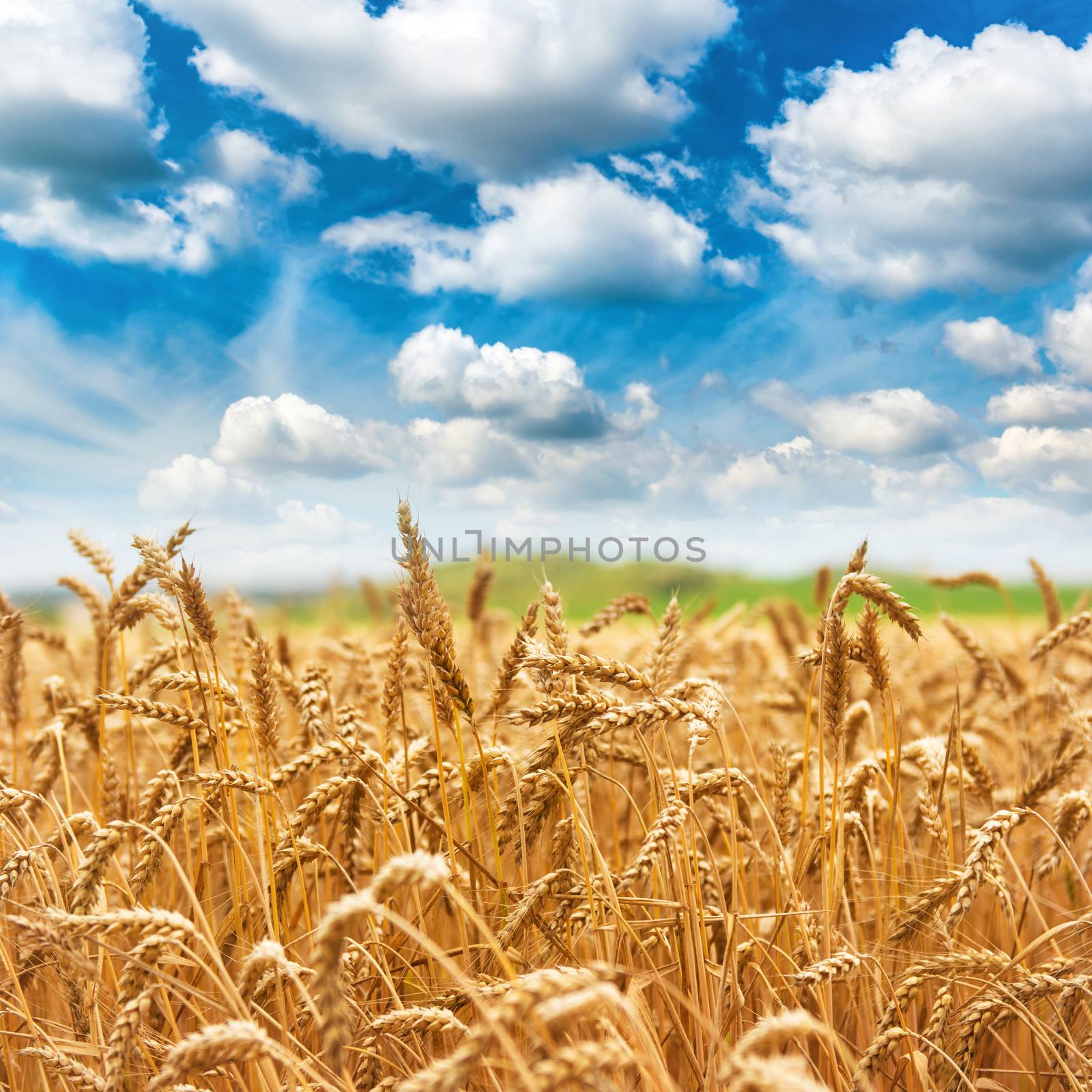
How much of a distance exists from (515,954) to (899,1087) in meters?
1.51

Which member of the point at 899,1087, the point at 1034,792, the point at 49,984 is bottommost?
the point at 899,1087

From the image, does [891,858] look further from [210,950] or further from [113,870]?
[113,870]

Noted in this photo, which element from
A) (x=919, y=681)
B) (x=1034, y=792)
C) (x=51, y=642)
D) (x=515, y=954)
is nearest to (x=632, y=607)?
(x=1034, y=792)

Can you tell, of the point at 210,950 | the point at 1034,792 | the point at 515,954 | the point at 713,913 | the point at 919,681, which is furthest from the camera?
the point at 919,681

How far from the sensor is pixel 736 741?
658cm

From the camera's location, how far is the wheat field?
1.90m

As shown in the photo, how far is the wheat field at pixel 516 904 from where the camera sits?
1904mm

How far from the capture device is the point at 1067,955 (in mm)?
3396

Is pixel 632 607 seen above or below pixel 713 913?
above

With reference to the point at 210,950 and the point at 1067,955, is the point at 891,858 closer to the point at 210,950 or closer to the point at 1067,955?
the point at 1067,955

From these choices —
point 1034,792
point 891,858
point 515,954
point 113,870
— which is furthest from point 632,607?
point 113,870

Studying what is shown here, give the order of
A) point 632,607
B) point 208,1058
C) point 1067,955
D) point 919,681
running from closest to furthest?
point 208,1058
point 1067,955
point 632,607
point 919,681

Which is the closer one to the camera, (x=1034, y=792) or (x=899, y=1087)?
(x=899, y=1087)

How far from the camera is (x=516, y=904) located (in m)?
2.50
